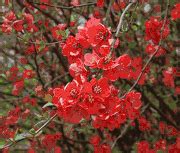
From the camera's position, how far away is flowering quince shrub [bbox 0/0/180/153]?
127 cm

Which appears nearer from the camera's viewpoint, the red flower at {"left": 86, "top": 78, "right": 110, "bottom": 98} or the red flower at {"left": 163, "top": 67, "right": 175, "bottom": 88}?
the red flower at {"left": 86, "top": 78, "right": 110, "bottom": 98}

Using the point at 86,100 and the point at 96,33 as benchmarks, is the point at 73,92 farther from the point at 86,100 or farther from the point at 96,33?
the point at 96,33

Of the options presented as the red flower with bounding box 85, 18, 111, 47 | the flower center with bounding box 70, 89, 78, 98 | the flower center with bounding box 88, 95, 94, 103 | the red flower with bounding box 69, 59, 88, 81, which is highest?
the red flower with bounding box 85, 18, 111, 47

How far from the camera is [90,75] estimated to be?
1.28 meters

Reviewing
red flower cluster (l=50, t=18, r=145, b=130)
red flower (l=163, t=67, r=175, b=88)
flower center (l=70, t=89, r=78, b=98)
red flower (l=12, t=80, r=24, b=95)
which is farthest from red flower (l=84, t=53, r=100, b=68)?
red flower (l=163, t=67, r=175, b=88)

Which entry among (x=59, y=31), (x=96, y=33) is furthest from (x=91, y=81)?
(x=59, y=31)

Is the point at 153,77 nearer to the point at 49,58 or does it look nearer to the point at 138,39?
the point at 138,39

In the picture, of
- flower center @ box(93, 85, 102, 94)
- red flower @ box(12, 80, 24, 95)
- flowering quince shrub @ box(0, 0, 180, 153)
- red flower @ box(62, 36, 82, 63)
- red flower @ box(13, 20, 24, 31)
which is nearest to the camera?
flower center @ box(93, 85, 102, 94)

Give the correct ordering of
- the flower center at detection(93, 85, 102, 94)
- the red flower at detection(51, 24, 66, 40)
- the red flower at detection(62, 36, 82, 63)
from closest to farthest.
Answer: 1. the flower center at detection(93, 85, 102, 94)
2. the red flower at detection(62, 36, 82, 63)
3. the red flower at detection(51, 24, 66, 40)

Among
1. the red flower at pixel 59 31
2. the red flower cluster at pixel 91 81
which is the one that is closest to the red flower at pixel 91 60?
the red flower cluster at pixel 91 81

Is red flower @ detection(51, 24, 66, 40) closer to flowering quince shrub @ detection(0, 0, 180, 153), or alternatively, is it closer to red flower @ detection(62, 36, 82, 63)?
flowering quince shrub @ detection(0, 0, 180, 153)

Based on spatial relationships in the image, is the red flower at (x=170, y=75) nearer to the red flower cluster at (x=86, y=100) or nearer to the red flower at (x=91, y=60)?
the red flower cluster at (x=86, y=100)

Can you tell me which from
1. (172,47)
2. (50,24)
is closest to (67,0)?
(50,24)

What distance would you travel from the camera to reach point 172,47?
3217 millimetres
